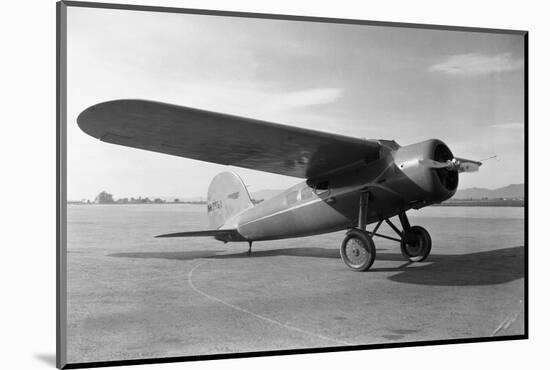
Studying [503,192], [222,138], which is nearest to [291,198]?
[222,138]

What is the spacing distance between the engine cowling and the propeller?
0.04m

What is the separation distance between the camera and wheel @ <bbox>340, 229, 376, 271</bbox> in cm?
609

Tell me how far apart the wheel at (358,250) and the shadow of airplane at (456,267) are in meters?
0.12

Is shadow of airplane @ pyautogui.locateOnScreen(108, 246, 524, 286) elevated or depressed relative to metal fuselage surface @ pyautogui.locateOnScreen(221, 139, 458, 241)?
depressed

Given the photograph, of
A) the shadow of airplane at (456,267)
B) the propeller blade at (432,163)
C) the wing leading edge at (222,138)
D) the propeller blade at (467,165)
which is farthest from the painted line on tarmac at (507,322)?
the wing leading edge at (222,138)

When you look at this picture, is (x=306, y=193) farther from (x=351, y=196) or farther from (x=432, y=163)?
(x=432, y=163)

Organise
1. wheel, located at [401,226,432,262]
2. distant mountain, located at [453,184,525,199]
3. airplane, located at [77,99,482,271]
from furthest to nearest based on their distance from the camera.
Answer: wheel, located at [401,226,432,262]
distant mountain, located at [453,184,525,199]
airplane, located at [77,99,482,271]

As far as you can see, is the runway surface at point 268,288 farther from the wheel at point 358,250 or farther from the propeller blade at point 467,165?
the propeller blade at point 467,165

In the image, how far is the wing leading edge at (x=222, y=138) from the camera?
4435mm

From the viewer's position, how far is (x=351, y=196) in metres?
6.42

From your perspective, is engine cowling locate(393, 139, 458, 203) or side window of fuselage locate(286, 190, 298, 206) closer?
engine cowling locate(393, 139, 458, 203)

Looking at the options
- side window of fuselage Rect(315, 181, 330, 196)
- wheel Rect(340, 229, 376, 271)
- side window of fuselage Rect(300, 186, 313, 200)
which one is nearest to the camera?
wheel Rect(340, 229, 376, 271)

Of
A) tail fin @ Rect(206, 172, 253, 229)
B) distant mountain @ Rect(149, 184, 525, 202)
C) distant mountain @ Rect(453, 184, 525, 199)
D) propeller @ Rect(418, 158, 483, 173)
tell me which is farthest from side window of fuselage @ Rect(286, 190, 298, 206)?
distant mountain @ Rect(453, 184, 525, 199)

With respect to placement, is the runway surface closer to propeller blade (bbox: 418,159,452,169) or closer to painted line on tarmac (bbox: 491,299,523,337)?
painted line on tarmac (bbox: 491,299,523,337)
